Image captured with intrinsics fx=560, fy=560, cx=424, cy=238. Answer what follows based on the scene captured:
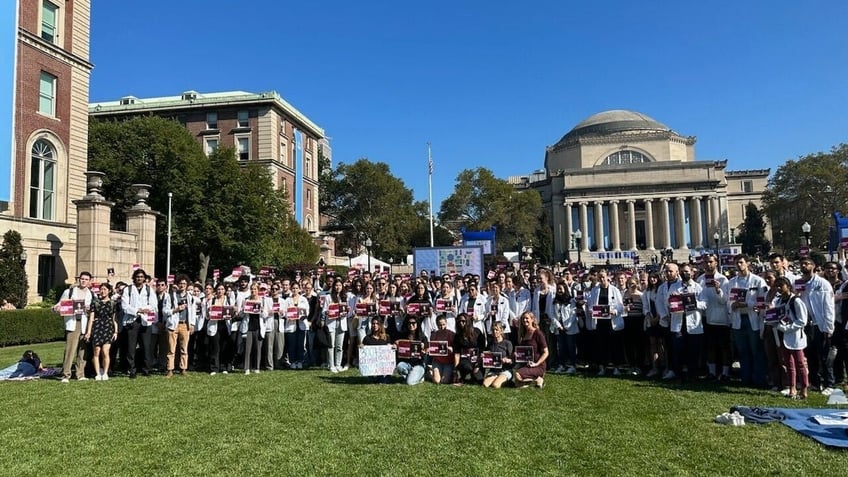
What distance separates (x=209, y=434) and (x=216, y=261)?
121ft

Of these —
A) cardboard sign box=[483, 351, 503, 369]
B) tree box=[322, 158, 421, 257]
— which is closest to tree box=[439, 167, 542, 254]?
tree box=[322, 158, 421, 257]

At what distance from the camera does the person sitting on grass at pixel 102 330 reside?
38.3ft

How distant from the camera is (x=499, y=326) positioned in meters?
10.8

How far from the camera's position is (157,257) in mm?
40906

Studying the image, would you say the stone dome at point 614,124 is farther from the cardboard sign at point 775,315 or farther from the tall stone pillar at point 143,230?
the cardboard sign at point 775,315

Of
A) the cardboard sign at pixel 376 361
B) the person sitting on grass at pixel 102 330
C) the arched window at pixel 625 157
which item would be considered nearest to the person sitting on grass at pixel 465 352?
the cardboard sign at pixel 376 361

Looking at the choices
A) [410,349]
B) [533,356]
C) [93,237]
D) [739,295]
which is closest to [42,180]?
[93,237]

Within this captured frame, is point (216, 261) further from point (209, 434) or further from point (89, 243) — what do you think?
point (209, 434)

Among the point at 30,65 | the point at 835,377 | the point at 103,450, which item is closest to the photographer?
the point at 103,450

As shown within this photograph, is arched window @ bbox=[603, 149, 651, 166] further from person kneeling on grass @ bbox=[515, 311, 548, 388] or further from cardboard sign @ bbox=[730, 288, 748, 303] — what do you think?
person kneeling on grass @ bbox=[515, 311, 548, 388]

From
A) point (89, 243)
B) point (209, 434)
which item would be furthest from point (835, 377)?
point (89, 243)

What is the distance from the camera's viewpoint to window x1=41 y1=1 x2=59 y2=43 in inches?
1142

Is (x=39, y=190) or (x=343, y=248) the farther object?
(x=343, y=248)

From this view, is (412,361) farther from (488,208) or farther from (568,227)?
(568,227)
